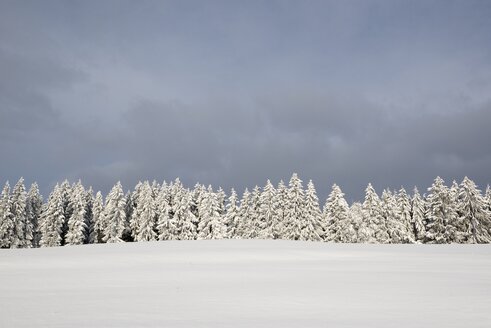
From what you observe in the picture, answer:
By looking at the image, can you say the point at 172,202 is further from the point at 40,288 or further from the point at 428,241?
the point at 40,288

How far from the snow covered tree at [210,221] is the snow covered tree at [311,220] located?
1810 cm

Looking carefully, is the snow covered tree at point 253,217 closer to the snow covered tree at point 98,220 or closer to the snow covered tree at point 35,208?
the snow covered tree at point 98,220

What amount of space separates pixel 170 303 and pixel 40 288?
680 cm

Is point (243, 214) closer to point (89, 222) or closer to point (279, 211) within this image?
point (279, 211)

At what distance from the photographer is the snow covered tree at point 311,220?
68688 millimetres

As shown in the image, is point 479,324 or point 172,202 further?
point 172,202

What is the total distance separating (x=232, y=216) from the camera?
82250 millimetres

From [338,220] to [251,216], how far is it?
58.9 ft

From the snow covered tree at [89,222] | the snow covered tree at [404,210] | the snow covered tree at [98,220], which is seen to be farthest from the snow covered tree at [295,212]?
the snow covered tree at [89,222]

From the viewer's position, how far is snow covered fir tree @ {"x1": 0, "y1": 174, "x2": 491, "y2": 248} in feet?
211

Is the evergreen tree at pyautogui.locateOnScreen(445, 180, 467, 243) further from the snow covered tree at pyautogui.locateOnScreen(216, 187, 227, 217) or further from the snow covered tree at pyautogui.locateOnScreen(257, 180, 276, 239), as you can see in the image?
→ the snow covered tree at pyautogui.locateOnScreen(216, 187, 227, 217)

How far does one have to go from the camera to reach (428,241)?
66250 millimetres

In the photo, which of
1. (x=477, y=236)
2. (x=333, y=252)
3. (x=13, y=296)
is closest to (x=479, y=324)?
(x=13, y=296)

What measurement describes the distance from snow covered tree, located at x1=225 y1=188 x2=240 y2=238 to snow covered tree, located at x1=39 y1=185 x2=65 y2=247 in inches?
1385
